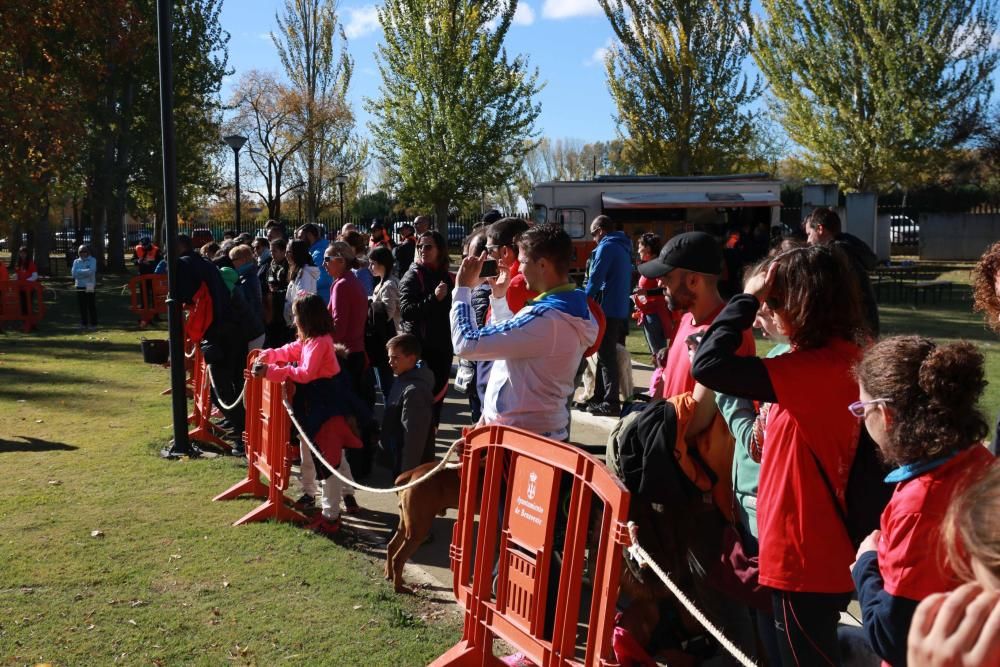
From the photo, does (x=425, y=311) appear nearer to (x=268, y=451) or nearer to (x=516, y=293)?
(x=516, y=293)

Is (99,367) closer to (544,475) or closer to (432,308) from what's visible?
(432,308)

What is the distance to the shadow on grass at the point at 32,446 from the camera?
9836mm

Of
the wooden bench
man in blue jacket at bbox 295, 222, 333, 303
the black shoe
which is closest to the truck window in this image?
the wooden bench

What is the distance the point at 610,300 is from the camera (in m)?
10.5

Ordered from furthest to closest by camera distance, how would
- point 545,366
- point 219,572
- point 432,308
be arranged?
point 432,308 < point 219,572 < point 545,366

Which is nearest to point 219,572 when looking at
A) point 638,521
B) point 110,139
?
point 638,521

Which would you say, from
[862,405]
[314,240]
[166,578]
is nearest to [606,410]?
[314,240]

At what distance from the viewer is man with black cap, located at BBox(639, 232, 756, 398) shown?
4219 millimetres

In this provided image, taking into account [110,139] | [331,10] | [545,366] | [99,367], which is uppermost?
[331,10]

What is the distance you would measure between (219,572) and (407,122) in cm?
3661

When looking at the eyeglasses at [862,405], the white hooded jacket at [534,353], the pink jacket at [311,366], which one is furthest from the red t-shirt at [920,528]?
the pink jacket at [311,366]

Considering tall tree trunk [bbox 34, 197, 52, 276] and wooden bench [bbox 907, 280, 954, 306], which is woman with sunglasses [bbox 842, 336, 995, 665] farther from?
tall tree trunk [bbox 34, 197, 52, 276]

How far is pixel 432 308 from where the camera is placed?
27.5 feet

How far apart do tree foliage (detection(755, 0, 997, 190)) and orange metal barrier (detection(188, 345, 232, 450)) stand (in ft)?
109
